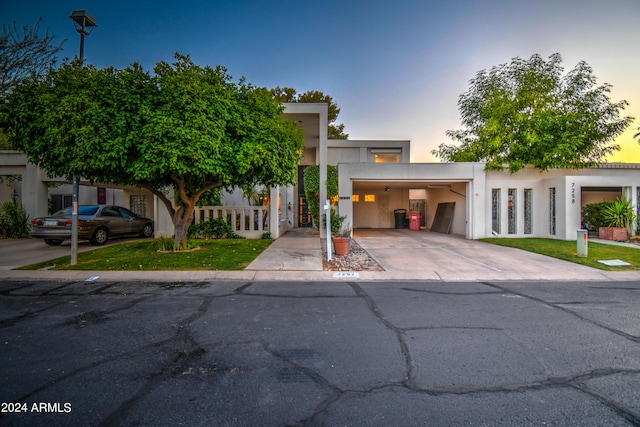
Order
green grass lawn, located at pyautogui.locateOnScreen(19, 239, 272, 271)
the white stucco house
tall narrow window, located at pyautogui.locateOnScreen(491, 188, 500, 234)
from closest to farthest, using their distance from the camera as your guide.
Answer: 1. green grass lawn, located at pyautogui.locateOnScreen(19, 239, 272, 271)
2. the white stucco house
3. tall narrow window, located at pyautogui.locateOnScreen(491, 188, 500, 234)

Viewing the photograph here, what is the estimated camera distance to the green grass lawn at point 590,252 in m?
8.60

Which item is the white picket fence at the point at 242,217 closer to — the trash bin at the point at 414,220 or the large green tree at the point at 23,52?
the large green tree at the point at 23,52

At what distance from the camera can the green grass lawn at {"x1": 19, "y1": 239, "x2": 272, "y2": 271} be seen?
26.0 ft

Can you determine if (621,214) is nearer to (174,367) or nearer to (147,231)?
(174,367)

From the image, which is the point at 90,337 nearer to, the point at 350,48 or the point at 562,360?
the point at 562,360

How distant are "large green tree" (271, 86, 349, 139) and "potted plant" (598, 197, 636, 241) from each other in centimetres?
2360

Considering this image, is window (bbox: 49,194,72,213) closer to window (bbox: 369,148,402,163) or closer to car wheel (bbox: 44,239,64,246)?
car wheel (bbox: 44,239,64,246)

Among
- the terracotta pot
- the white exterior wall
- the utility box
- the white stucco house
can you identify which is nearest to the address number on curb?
the terracotta pot

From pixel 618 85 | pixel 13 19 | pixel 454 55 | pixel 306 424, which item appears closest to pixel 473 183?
pixel 454 55

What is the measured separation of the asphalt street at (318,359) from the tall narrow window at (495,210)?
→ 31.9 ft

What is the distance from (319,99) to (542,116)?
22125 millimetres

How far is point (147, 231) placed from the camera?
48.9ft

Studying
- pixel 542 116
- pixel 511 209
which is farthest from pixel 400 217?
pixel 542 116

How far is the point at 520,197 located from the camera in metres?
14.7
